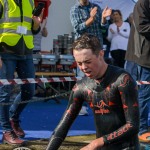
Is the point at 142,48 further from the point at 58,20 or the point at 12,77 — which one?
the point at 58,20

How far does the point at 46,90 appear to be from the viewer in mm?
10000

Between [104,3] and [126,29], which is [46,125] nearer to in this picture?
[126,29]

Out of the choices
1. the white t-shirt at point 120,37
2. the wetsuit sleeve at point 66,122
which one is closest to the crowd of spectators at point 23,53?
the wetsuit sleeve at point 66,122

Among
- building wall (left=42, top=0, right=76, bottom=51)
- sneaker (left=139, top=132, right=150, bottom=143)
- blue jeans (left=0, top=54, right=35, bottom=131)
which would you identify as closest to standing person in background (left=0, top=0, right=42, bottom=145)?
blue jeans (left=0, top=54, right=35, bottom=131)

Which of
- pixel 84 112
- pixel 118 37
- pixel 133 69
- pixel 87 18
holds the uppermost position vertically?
pixel 87 18

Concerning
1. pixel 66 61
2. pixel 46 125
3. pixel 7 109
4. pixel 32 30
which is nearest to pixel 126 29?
pixel 66 61

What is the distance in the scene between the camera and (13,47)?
5039mm

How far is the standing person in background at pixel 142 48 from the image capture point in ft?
16.8

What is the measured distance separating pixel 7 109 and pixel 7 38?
802mm

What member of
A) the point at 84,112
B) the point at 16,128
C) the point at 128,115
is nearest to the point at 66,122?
the point at 128,115

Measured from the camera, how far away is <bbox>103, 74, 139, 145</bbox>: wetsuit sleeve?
8.88ft

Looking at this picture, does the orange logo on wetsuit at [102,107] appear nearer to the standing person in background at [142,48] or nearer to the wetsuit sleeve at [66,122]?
the wetsuit sleeve at [66,122]

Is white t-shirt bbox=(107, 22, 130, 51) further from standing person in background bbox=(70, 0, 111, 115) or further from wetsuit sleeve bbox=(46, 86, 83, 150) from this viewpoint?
wetsuit sleeve bbox=(46, 86, 83, 150)

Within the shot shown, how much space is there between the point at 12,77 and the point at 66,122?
7.71 feet
